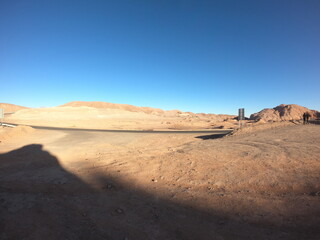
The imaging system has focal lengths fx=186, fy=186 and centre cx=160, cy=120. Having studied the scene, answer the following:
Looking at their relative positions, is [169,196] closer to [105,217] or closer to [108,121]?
[105,217]

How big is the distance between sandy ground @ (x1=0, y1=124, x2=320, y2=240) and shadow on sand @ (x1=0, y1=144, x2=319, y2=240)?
0.06 feet

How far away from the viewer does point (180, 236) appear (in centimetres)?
301

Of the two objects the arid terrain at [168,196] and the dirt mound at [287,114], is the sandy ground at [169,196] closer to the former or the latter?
the arid terrain at [168,196]

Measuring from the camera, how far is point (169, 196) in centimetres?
463

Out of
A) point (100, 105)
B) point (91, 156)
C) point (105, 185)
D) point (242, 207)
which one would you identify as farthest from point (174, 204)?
point (100, 105)

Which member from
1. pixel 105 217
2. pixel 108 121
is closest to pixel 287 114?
pixel 108 121

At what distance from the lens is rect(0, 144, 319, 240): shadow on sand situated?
306 centimetres

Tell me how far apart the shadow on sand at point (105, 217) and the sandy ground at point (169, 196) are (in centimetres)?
2

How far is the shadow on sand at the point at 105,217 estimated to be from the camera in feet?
10.0

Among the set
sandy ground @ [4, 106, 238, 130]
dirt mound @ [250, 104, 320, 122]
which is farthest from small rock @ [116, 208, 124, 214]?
dirt mound @ [250, 104, 320, 122]

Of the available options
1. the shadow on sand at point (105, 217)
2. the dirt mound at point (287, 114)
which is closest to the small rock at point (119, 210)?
the shadow on sand at point (105, 217)

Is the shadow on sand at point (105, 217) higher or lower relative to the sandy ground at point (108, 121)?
lower

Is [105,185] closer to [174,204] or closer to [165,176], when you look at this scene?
[165,176]

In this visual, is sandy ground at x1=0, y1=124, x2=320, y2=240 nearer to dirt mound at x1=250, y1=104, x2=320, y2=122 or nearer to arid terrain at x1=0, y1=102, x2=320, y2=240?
arid terrain at x1=0, y1=102, x2=320, y2=240
